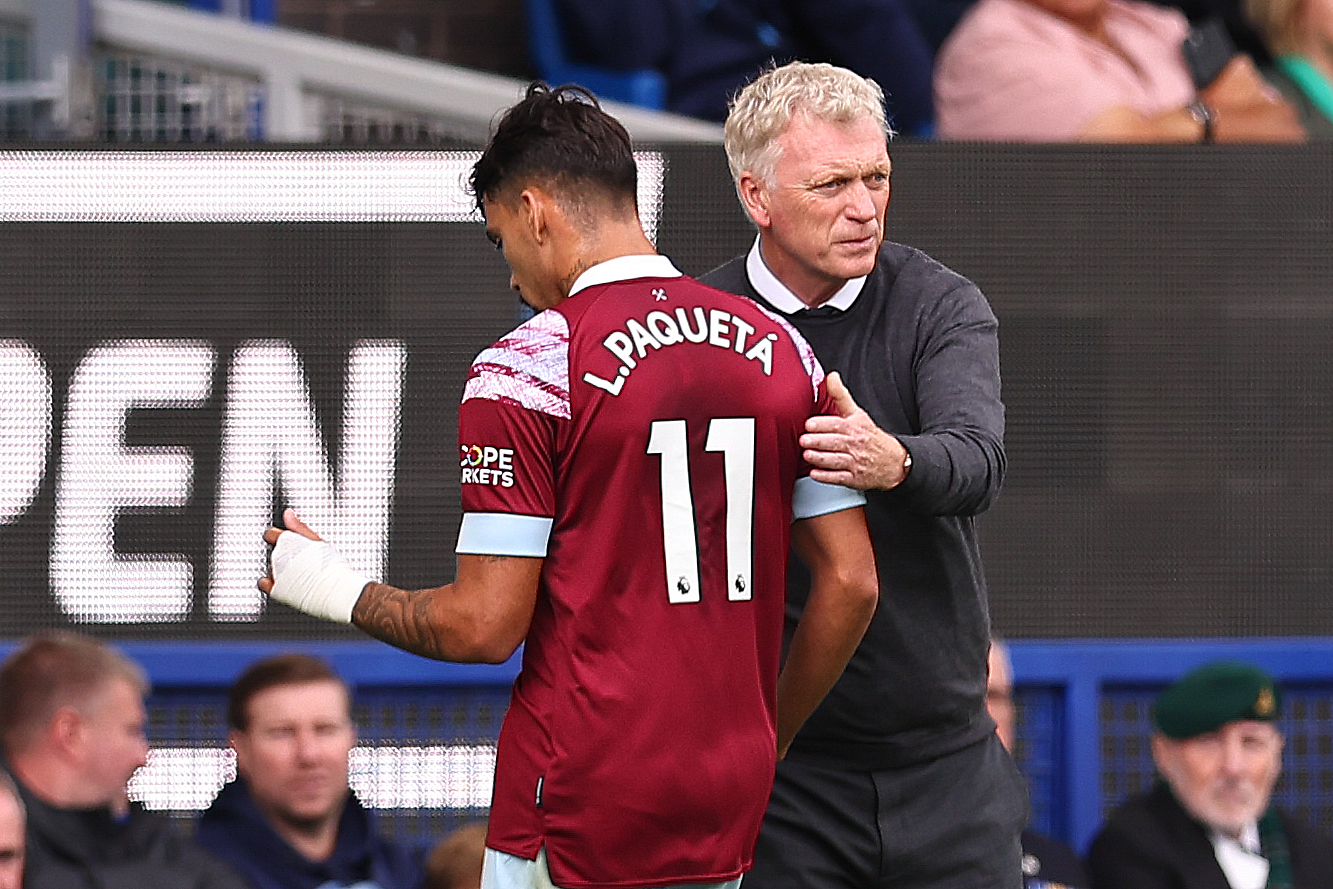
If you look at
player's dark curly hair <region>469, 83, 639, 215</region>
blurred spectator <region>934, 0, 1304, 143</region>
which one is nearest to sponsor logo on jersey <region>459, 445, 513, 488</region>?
player's dark curly hair <region>469, 83, 639, 215</region>

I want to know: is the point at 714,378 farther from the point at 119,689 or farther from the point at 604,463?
the point at 119,689

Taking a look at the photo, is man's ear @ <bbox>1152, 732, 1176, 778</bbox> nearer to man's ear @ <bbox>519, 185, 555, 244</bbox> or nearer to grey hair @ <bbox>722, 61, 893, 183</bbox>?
grey hair @ <bbox>722, 61, 893, 183</bbox>

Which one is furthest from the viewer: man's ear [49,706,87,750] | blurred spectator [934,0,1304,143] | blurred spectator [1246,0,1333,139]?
blurred spectator [1246,0,1333,139]

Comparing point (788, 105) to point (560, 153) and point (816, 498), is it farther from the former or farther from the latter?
point (816, 498)

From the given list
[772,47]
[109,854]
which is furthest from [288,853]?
[772,47]

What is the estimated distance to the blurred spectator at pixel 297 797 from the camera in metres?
4.22

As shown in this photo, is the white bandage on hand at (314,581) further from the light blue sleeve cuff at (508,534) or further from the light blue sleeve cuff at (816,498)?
the light blue sleeve cuff at (816,498)

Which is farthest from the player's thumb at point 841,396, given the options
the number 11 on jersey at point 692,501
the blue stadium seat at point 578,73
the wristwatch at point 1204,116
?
the blue stadium seat at point 578,73

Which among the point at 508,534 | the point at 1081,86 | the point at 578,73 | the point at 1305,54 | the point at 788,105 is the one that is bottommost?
the point at 508,534

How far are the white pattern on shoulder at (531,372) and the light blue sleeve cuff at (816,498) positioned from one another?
1.16ft

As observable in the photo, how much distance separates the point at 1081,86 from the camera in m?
6.03

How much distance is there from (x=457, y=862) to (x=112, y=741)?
73 cm

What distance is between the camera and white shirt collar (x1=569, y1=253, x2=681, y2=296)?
2604 millimetres

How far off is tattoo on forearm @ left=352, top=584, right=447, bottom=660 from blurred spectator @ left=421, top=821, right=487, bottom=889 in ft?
5.30
